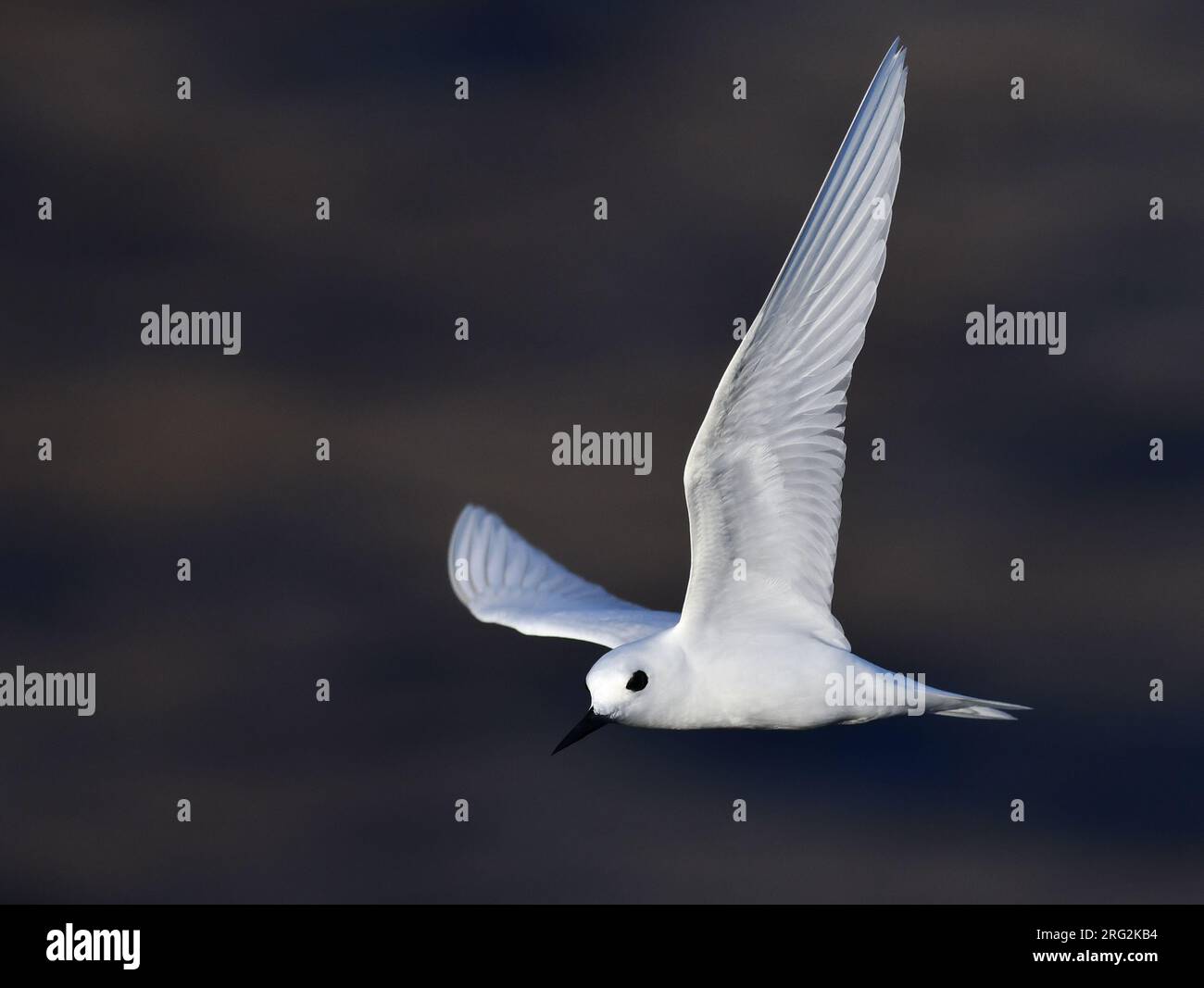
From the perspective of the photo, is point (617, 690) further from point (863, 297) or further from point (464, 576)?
point (464, 576)

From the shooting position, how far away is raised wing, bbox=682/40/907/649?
601cm

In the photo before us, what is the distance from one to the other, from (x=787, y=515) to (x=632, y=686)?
3.07 ft

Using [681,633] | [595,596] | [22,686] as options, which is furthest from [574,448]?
[22,686]

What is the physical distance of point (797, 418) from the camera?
20.8 ft

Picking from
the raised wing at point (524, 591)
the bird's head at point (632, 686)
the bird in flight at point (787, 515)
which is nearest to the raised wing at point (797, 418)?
the bird in flight at point (787, 515)

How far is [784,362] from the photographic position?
6.13 meters

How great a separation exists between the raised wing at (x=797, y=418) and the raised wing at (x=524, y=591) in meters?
1.17

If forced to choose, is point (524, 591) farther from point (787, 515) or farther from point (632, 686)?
point (787, 515)

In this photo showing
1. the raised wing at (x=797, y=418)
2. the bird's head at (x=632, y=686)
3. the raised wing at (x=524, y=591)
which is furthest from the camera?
the raised wing at (x=524, y=591)

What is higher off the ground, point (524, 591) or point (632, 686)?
point (524, 591)
